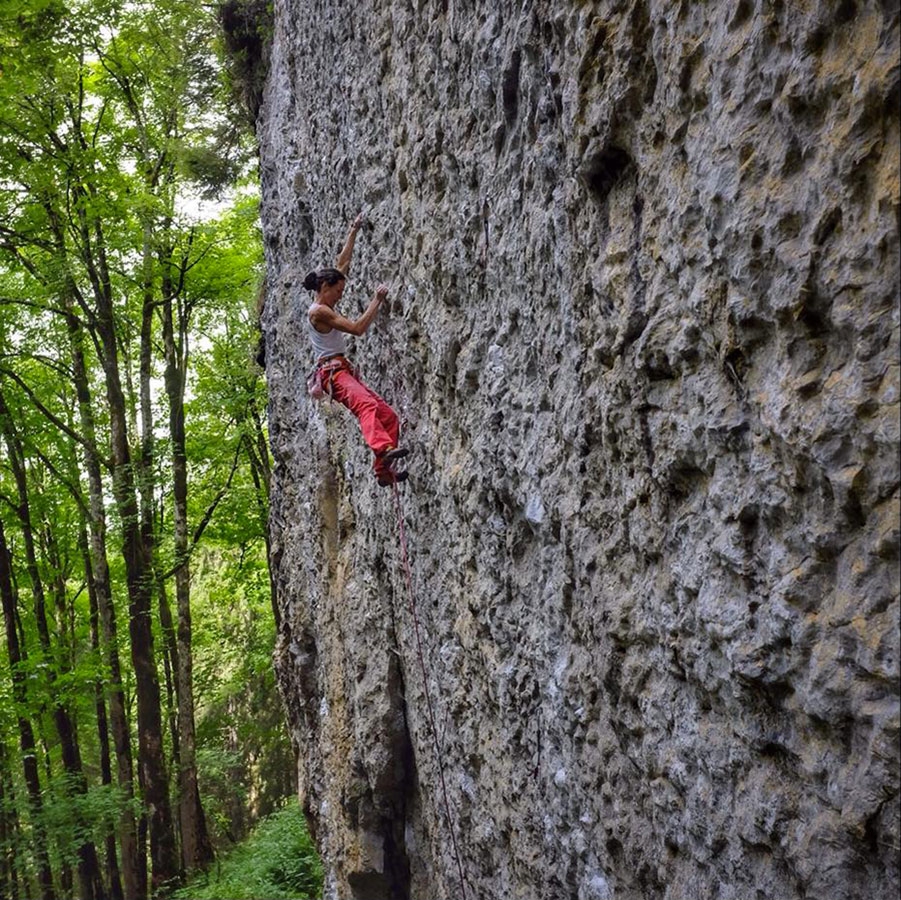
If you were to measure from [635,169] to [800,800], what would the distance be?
238 cm

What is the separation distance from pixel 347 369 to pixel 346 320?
0.49 metres

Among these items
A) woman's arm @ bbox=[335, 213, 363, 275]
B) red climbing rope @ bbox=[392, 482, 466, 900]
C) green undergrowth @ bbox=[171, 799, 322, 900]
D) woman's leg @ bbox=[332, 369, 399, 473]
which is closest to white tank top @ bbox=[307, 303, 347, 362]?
woman's leg @ bbox=[332, 369, 399, 473]

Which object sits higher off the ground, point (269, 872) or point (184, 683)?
point (184, 683)

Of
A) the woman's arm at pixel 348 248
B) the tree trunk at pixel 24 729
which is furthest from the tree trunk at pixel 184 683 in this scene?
the woman's arm at pixel 348 248

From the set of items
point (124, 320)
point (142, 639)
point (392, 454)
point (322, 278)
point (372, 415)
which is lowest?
point (142, 639)

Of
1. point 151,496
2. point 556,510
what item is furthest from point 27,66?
point 556,510

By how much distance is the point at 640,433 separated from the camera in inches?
135

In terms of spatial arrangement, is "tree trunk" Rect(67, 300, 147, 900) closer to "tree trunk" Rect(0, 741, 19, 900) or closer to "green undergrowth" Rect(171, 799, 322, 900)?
"tree trunk" Rect(0, 741, 19, 900)

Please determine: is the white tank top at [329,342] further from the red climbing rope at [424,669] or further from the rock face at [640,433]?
the red climbing rope at [424,669]

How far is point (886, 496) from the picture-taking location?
2.30m

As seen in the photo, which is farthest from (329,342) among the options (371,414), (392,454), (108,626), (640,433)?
(108,626)

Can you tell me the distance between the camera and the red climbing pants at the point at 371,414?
5887mm

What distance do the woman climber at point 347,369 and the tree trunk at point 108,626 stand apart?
989 cm

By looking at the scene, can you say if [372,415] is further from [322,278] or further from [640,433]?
[640,433]
